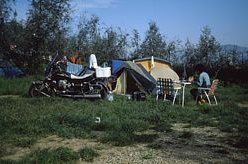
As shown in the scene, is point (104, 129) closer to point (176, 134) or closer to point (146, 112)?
point (176, 134)

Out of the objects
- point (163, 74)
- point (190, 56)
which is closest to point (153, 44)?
point (190, 56)

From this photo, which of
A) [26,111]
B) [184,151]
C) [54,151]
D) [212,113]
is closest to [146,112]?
[212,113]

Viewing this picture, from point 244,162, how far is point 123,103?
6.36m

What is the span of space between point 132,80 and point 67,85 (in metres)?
3.08

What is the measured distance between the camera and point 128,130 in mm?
8008

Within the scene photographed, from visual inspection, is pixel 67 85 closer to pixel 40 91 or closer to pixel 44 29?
pixel 40 91

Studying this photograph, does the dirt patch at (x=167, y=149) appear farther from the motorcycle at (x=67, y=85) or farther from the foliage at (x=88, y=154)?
the motorcycle at (x=67, y=85)

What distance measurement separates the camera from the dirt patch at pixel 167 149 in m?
6.01

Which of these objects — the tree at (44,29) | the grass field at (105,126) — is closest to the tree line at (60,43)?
the tree at (44,29)

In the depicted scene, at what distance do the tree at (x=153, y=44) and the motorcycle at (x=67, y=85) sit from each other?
43.1 feet

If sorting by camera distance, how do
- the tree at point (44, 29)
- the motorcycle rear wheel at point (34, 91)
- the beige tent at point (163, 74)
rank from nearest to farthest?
the motorcycle rear wheel at point (34, 91) → the beige tent at point (163, 74) → the tree at point (44, 29)

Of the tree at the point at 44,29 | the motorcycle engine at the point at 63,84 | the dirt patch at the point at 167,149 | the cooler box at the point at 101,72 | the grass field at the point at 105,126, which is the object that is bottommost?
the dirt patch at the point at 167,149

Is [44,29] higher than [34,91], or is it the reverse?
[44,29]

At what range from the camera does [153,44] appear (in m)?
26.5
